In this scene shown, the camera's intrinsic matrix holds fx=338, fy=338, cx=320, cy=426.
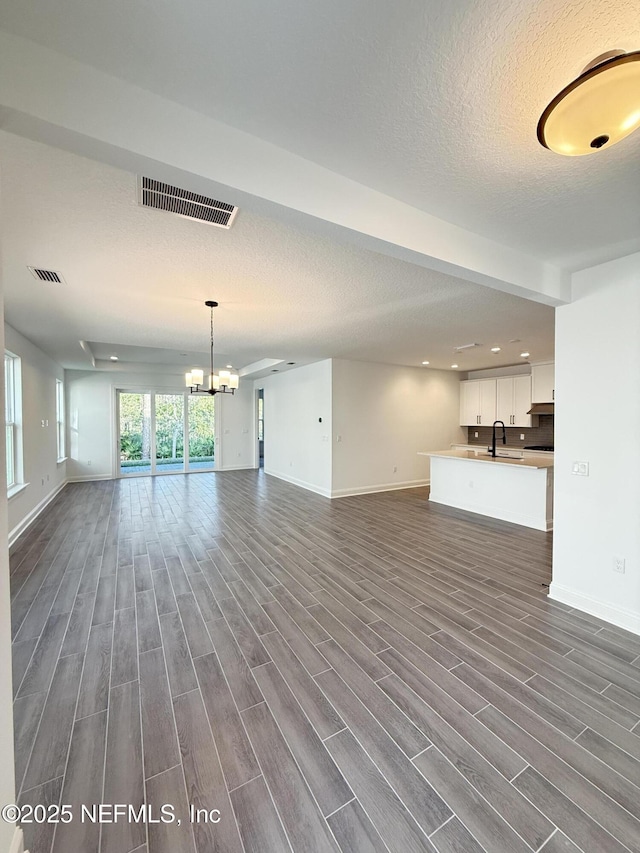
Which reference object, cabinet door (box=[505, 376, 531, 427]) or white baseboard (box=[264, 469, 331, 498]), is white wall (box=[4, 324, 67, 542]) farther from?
cabinet door (box=[505, 376, 531, 427])

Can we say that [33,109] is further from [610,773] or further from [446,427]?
[446,427]

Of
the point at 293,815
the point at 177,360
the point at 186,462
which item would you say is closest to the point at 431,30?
the point at 293,815

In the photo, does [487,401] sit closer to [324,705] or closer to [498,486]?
[498,486]

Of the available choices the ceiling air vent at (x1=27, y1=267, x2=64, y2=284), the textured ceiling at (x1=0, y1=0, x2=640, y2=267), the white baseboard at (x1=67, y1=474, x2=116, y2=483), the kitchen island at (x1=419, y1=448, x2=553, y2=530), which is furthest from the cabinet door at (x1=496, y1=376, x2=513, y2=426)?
the white baseboard at (x1=67, y1=474, x2=116, y2=483)

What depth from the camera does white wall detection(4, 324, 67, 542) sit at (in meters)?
4.46

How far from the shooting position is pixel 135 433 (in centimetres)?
883

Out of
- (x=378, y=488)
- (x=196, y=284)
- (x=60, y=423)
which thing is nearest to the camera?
(x=196, y=284)

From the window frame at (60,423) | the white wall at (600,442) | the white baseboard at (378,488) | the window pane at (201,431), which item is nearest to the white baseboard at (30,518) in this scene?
the window frame at (60,423)

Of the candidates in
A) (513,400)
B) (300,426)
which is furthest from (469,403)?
(300,426)

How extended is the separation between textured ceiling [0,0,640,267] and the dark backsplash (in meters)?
6.63

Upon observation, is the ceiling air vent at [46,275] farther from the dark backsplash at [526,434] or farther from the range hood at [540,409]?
the dark backsplash at [526,434]

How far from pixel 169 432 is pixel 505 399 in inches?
330

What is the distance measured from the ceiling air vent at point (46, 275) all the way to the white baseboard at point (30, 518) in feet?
9.48

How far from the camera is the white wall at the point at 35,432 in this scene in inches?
176
